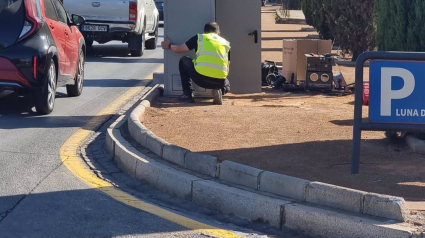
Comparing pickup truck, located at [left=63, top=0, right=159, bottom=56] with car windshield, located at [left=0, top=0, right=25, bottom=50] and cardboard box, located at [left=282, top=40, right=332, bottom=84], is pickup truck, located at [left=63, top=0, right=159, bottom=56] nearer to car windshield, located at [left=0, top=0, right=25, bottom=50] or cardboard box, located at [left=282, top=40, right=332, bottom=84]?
cardboard box, located at [left=282, top=40, right=332, bottom=84]

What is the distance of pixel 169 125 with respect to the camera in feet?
31.0

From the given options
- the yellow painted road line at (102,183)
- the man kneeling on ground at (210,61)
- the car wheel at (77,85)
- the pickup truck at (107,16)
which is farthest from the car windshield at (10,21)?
the pickup truck at (107,16)

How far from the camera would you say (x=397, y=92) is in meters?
6.68

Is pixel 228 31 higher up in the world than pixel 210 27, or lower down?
lower down

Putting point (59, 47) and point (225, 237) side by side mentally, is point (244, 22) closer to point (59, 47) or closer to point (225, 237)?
point (59, 47)

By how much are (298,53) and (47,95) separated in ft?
17.4

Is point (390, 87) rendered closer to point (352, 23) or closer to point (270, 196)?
point (270, 196)

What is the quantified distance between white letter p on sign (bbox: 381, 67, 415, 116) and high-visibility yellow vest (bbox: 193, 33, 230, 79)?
4.92m

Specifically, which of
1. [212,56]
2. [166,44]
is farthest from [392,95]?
[166,44]

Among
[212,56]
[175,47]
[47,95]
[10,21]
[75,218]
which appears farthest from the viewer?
[175,47]

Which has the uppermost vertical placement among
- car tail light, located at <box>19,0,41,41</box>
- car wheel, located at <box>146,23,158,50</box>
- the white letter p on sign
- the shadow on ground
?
car tail light, located at <box>19,0,41,41</box>

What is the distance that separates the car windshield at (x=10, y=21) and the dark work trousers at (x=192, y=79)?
8.56 ft

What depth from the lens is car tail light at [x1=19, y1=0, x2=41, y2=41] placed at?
1036cm

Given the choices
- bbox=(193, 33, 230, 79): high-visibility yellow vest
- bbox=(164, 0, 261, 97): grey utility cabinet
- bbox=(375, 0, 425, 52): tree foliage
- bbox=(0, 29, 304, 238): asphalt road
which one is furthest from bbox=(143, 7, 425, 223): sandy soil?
bbox=(0, 29, 304, 238): asphalt road
